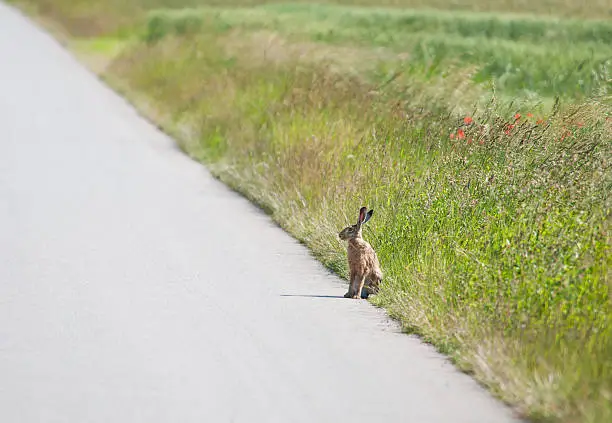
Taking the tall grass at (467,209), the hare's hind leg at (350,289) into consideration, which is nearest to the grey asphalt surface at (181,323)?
the hare's hind leg at (350,289)

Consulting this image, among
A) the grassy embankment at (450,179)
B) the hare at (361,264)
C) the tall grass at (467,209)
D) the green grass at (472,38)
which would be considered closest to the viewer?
the tall grass at (467,209)

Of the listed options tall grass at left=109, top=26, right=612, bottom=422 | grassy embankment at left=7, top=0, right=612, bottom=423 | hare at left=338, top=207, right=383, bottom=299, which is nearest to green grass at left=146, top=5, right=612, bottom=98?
grassy embankment at left=7, top=0, right=612, bottom=423

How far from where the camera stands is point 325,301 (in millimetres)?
10695

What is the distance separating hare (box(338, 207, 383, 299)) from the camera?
34.8ft

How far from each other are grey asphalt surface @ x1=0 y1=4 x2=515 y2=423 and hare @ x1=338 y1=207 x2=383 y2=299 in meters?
0.15

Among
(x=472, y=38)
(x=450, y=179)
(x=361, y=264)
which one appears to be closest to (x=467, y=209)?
(x=450, y=179)

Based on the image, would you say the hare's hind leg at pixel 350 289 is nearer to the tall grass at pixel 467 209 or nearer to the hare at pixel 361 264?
the hare at pixel 361 264

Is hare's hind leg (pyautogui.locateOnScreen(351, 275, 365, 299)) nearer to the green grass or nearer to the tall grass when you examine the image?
the tall grass

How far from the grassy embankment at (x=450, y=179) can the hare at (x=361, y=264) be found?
130mm

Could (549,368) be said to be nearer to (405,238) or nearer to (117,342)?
(117,342)

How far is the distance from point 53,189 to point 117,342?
730 cm

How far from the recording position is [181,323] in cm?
991

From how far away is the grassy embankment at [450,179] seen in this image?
8.48m

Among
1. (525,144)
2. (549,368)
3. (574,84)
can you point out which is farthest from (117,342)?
(574,84)
